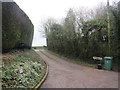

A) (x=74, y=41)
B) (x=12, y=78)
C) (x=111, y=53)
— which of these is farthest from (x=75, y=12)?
(x=12, y=78)

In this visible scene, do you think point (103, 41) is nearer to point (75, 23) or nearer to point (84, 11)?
point (75, 23)

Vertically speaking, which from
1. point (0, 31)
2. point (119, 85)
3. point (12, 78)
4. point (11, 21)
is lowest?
point (119, 85)

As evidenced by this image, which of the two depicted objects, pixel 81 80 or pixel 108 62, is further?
pixel 108 62

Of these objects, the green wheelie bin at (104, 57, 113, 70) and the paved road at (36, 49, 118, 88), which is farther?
the green wheelie bin at (104, 57, 113, 70)

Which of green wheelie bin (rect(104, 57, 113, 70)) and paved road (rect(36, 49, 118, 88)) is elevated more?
green wheelie bin (rect(104, 57, 113, 70))

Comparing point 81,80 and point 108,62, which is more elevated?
point 108,62

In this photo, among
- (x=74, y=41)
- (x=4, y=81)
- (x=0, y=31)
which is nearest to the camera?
(x=4, y=81)

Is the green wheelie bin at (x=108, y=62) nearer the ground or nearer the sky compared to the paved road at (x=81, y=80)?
nearer the sky

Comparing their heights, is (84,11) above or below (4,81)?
above

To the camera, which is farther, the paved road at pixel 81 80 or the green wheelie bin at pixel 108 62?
the green wheelie bin at pixel 108 62

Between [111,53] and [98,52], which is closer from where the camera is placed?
[111,53]

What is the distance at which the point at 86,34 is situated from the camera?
35.3ft

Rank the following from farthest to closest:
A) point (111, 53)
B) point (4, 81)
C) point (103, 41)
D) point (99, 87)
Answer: point (103, 41)
point (111, 53)
point (99, 87)
point (4, 81)

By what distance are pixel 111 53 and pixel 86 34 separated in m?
3.06
